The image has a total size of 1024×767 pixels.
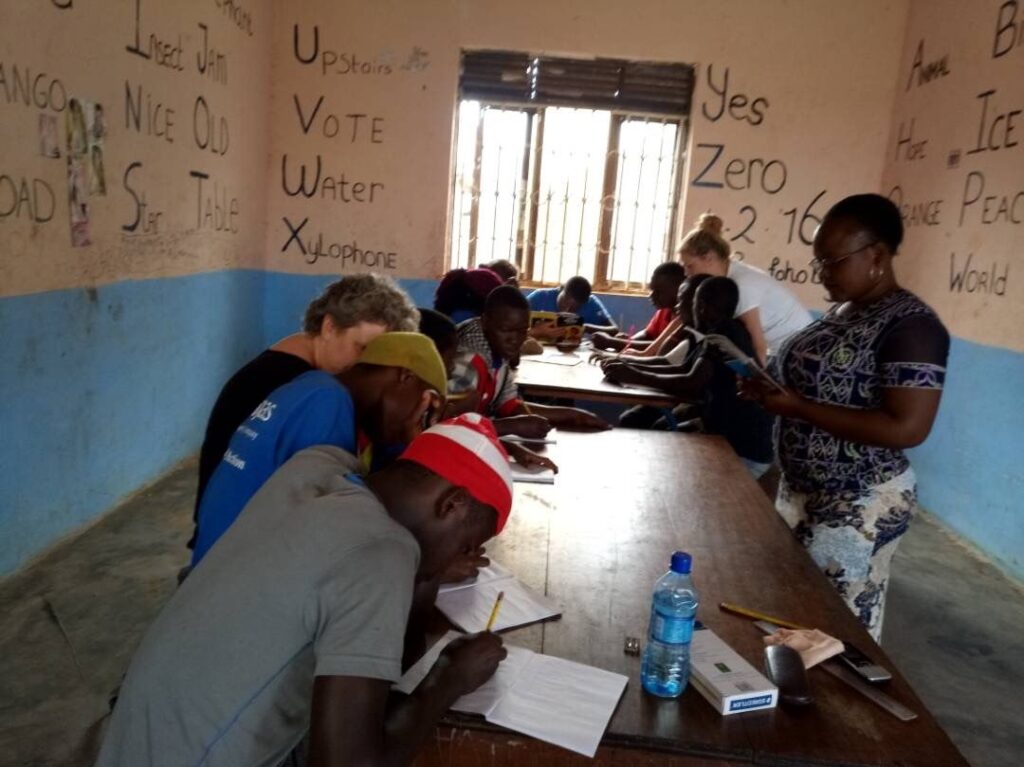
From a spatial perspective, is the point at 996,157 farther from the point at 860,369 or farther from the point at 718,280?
the point at 860,369

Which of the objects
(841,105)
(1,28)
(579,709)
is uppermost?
(841,105)

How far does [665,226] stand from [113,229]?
3844mm

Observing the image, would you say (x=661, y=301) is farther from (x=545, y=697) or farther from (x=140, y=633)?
(x=545, y=697)

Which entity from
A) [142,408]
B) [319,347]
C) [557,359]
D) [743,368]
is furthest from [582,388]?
[142,408]

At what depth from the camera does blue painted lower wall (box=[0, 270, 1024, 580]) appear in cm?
288

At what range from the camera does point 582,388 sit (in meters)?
3.60

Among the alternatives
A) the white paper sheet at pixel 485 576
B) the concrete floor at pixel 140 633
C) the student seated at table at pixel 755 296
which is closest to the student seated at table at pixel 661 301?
the student seated at table at pixel 755 296

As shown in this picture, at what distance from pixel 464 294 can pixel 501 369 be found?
854 millimetres

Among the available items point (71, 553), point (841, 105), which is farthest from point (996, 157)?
point (71, 553)

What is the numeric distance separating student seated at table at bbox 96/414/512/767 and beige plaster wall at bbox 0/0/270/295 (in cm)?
224

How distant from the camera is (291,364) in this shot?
1.76 meters

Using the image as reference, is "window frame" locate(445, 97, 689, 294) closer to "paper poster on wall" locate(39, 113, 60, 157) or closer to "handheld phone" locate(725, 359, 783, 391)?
"paper poster on wall" locate(39, 113, 60, 157)

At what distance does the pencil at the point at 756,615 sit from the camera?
1.41m

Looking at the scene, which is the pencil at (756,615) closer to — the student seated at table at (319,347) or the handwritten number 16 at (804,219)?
the student seated at table at (319,347)
